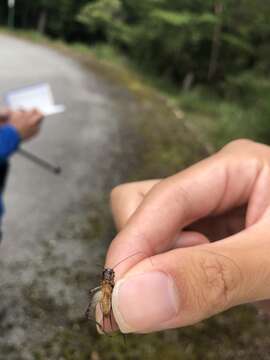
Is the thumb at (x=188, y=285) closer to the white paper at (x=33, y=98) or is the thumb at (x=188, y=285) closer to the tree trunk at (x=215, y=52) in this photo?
the tree trunk at (x=215, y=52)

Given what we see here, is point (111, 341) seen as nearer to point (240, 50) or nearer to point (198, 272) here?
point (198, 272)

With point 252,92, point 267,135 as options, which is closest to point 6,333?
point 267,135

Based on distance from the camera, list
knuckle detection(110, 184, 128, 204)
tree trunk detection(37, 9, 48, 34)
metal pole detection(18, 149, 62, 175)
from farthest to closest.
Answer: metal pole detection(18, 149, 62, 175) → tree trunk detection(37, 9, 48, 34) → knuckle detection(110, 184, 128, 204)

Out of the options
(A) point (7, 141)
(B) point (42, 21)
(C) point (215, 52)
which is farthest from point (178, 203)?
(A) point (7, 141)

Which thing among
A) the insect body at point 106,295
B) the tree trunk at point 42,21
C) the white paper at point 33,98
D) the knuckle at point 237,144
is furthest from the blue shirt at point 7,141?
the insect body at point 106,295

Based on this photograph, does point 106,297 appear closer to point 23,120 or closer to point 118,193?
point 118,193

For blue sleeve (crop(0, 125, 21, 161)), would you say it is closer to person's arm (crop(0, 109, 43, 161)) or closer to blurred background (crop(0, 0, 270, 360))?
person's arm (crop(0, 109, 43, 161))

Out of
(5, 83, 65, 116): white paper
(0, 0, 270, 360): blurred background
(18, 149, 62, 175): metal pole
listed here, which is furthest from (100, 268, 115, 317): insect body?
(18, 149, 62, 175): metal pole
